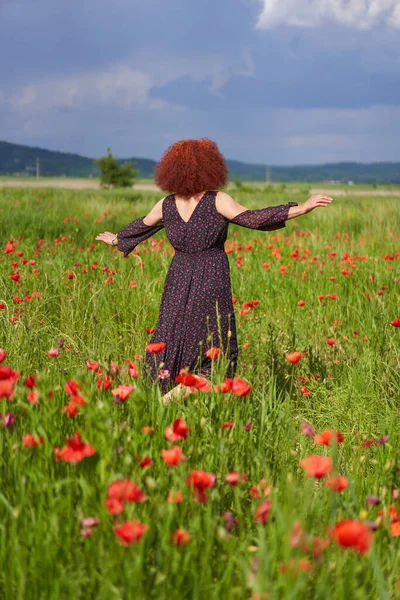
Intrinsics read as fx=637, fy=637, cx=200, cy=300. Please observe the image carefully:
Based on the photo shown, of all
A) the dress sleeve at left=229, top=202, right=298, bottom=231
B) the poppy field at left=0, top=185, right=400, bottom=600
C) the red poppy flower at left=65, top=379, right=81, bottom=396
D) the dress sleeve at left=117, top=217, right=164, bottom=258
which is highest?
the dress sleeve at left=229, top=202, right=298, bottom=231

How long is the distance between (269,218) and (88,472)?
86.4 inches

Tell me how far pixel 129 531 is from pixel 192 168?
2.64 meters

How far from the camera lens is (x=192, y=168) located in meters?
3.68

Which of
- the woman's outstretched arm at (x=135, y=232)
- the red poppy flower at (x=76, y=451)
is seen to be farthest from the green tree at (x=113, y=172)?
the red poppy flower at (x=76, y=451)

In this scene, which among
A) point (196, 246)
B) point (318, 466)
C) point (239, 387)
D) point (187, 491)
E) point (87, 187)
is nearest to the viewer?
point (318, 466)

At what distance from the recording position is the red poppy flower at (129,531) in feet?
4.43

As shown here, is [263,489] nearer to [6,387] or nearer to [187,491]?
[187,491]

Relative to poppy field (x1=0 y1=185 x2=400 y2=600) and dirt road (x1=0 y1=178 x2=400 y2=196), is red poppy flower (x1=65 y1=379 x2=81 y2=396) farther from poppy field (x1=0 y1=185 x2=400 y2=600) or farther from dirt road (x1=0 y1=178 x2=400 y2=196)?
dirt road (x1=0 y1=178 x2=400 y2=196)

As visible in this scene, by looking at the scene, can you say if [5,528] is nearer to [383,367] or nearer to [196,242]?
[196,242]

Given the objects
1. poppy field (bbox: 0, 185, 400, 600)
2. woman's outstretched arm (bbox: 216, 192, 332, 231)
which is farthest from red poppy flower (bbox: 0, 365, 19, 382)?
woman's outstretched arm (bbox: 216, 192, 332, 231)

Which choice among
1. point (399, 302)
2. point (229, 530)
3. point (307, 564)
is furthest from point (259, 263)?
point (307, 564)

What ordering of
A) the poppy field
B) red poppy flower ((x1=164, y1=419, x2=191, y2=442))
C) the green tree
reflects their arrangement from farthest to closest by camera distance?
the green tree → red poppy flower ((x1=164, y1=419, x2=191, y2=442)) → the poppy field

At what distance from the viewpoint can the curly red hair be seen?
3.70 metres

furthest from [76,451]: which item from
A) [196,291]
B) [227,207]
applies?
[227,207]
